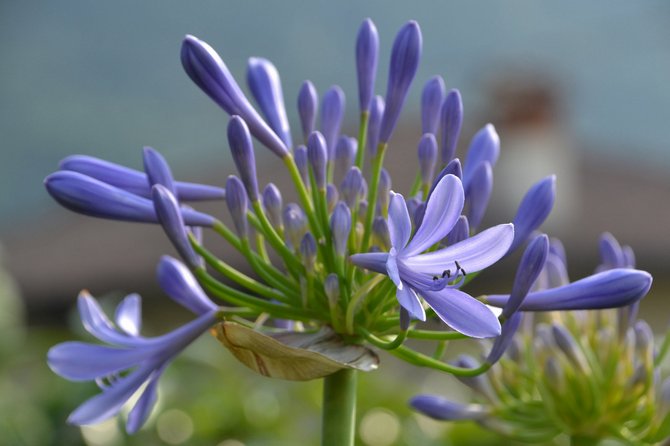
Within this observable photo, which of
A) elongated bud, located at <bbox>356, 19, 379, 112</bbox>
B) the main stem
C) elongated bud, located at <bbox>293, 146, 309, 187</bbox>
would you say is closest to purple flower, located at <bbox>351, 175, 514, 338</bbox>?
the main stem

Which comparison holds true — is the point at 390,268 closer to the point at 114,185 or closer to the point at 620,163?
the point at 114,185

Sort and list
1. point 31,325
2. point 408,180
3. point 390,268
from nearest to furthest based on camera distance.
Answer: point 390,268 → point 31,325 → point 408,180

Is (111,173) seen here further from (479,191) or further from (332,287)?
(479,191)

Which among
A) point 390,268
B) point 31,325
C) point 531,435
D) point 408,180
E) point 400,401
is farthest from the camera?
point 408,180

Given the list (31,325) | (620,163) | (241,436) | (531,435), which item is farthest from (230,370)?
(620,163)

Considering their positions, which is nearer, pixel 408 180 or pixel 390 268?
pixel 390 268

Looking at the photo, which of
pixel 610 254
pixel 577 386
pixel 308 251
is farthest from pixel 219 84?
pixel 577 386

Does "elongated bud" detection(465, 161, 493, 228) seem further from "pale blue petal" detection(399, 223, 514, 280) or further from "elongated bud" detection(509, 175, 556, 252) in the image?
"pale blue petal" detection(399, 223, 514, 280)
